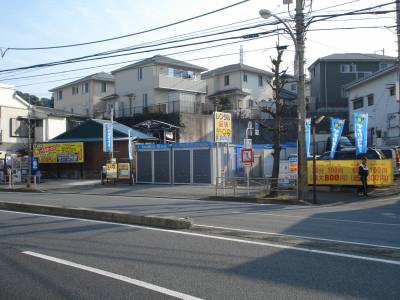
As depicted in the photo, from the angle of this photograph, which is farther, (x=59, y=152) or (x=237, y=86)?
(x=237, y=86)

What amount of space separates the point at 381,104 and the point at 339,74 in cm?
1324

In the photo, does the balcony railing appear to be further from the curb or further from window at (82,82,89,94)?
the curb

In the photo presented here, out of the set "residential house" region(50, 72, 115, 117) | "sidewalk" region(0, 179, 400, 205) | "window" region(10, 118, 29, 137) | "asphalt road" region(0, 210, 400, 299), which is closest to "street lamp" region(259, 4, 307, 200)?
"sidewalk" region(0, 179, 400, 205)

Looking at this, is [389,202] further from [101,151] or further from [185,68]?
[185,68]

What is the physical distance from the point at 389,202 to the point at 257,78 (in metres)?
40.5

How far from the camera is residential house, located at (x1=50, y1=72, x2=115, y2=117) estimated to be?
2406 inches

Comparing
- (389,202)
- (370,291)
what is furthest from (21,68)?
(370,291)

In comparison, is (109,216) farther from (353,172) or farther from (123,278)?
(353,172)

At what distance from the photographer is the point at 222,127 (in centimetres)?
2928

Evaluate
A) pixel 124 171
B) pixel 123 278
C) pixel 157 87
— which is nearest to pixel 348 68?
pixel 157 87

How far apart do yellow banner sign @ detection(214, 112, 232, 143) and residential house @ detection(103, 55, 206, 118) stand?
1857cm

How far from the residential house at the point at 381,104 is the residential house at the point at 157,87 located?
16608 millimetres

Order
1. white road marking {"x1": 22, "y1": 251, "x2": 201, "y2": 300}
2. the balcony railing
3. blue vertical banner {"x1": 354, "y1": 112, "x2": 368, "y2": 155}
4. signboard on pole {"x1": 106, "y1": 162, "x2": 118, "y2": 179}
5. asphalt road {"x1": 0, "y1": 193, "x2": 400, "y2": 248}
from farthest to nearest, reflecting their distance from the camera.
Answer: the balcony railing < signboard on pole {"x1": 106, "y1": 162, "x2": 118, "y2": 179} < blue vertical banner {"x1": 354, "y1": 112, "x2": 368, "y2": 155} < asphalt road {"x1": 0, "y1": 193, "x2": 400, "y2": 248} < white road marking {"x1": 22, "y1": 251, "x2": 201, "y2": 300}

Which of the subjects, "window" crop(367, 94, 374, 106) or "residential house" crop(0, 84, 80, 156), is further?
"residential house" crop(0, 84, 80, 156)
